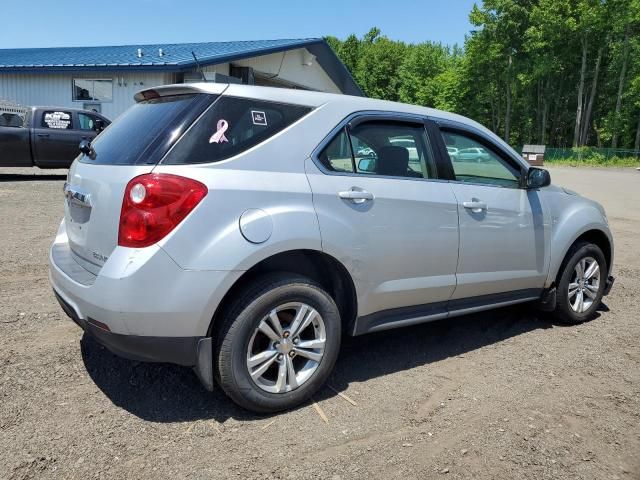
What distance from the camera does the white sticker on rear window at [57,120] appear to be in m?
13.2

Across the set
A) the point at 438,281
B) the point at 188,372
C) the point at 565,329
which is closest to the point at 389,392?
the point at 438,281

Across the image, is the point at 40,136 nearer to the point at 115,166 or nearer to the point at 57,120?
the point at 57,120

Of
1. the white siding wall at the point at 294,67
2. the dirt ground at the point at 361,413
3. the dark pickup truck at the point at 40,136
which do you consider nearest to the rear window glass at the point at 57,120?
the dark pickup truck at the point at 40,136

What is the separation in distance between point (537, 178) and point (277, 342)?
8.45 ft

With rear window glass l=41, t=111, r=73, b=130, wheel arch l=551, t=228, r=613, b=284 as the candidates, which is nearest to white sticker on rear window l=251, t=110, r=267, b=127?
wheel arch l=551, t=228, r=613, b=284

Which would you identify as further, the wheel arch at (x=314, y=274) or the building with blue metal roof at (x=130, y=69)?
the building with blue metal roof at (x=130, y=69)

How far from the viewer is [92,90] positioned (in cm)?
1945

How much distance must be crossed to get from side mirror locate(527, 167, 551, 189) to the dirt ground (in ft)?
4.26

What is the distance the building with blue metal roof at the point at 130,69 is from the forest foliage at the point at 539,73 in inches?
1449

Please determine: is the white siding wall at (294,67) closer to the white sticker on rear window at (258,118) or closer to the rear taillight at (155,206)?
the white sticker on rear window at (258,118)

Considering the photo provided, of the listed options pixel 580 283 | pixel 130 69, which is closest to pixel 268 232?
pixel 580 283

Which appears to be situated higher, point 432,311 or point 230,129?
point 230,129

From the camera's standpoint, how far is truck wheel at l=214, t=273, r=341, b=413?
9.12 ft

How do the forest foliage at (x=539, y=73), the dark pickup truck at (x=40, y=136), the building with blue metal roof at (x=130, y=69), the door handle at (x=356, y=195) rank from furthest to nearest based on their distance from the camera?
the forest foliage at (x=539, y=73) < the building with blue metal roof at (x=130, y=69) < the dark pickup truck at (x=40, y=136) < the door handle at (x=356, y=195)
